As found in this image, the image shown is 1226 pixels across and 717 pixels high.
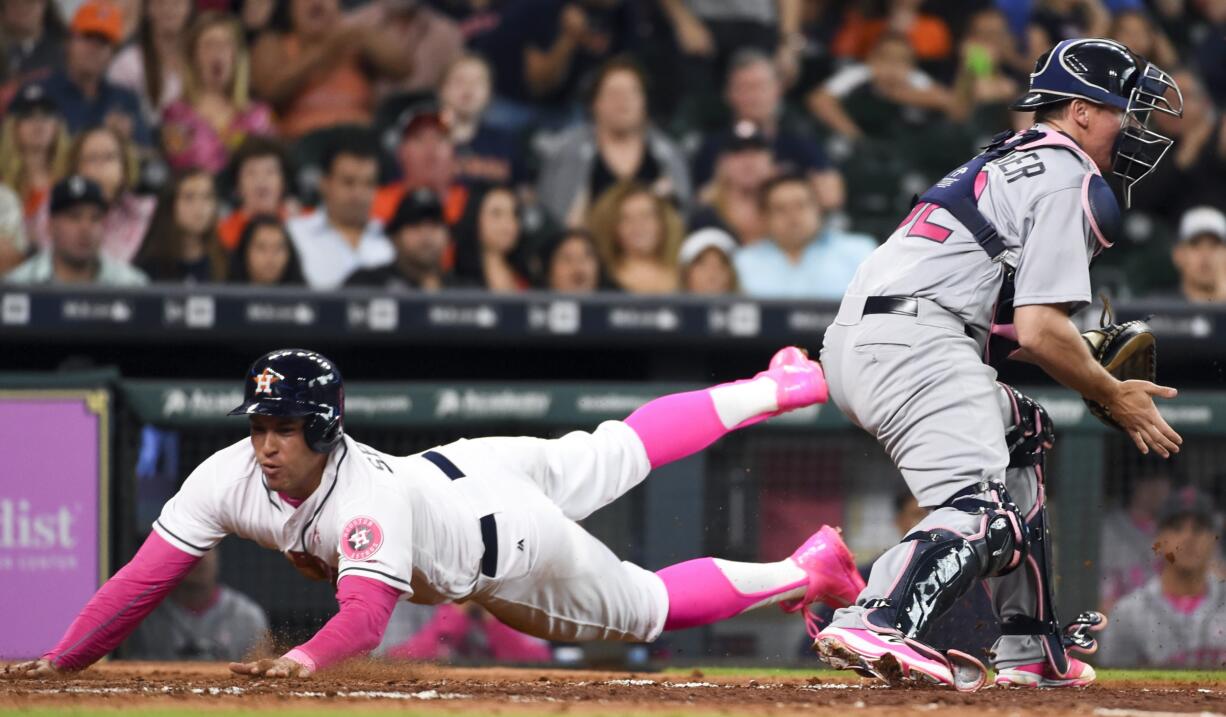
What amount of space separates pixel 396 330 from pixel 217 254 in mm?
1026

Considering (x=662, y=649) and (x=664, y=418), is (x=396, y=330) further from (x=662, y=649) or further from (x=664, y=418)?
(x=664, y=418)

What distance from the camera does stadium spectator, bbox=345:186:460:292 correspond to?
23.8 feet

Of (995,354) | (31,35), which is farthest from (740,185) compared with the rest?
(995,354)

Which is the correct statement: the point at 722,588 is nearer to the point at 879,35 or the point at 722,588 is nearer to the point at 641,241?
the point at 641,241

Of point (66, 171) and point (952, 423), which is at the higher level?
point (66, 171)

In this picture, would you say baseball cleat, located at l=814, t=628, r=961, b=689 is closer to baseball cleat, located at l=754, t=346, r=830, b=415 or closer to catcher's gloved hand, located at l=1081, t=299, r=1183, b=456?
catcher's gloved hand, located at l=1081, t=299, r=1183, b=456

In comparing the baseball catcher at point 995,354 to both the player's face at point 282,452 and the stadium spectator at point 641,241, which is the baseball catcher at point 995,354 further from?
the stadium spectator at point 641,241

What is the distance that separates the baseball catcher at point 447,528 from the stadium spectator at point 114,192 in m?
3.18

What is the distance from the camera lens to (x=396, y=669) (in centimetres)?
451

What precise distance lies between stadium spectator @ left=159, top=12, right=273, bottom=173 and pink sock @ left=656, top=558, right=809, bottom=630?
4012 mm

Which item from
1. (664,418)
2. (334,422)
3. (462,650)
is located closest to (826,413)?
(462,650)

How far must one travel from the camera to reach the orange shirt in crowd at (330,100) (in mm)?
7984

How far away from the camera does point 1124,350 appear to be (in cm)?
420

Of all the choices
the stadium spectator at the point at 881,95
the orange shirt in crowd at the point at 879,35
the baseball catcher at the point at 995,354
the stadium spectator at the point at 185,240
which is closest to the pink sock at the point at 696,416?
the baseball catcher at the point at 995,354
